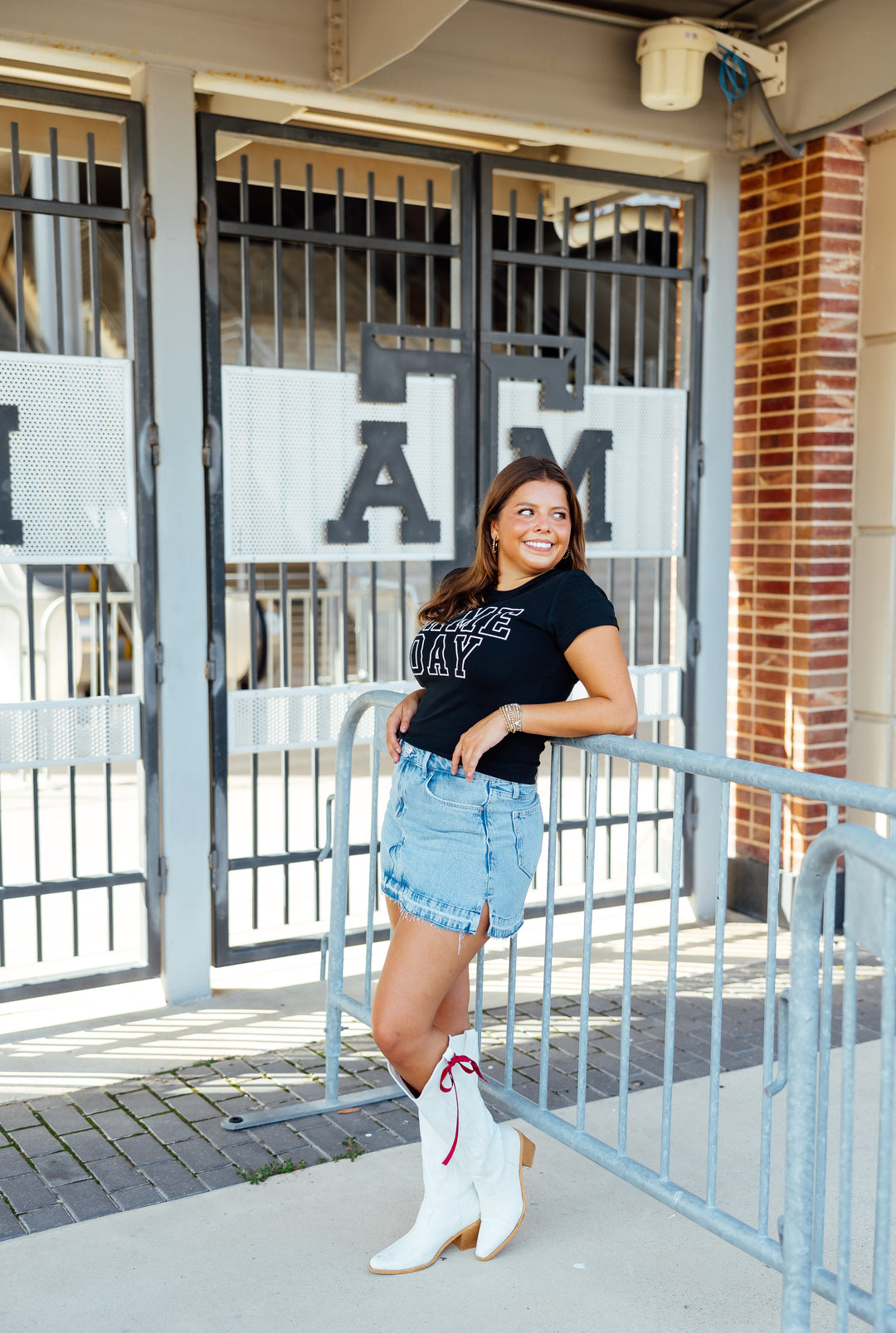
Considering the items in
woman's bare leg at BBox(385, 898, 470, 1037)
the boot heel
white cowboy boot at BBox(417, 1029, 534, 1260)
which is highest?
woman's bare leg at BBox(385, 898, 470, 1037)

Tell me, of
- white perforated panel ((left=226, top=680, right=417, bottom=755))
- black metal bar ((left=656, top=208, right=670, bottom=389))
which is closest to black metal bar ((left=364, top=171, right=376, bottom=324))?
black metal bar ((left=656, top=208, right=670, bottom=389))

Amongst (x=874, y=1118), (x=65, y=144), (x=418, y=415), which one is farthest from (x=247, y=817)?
(x=874, y=1118)

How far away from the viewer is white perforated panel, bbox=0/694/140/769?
420 cm

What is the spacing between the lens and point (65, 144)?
5.27 metres

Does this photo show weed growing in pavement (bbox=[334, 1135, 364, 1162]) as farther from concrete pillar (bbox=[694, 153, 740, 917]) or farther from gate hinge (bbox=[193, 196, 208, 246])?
gate hinge (bbox=[193, 196, 208, 246])

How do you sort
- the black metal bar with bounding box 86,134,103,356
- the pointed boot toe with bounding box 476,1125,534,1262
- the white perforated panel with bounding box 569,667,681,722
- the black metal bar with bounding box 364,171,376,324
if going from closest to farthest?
1. the pointed boot toe with bounding box 476,1125,534,1262
2. the black metal bar with bounding box 86,134,103,356
3. the black metal bar with bounding box 364,171,376,324
4. the white perforated panel with bounding box 569,667,681,722

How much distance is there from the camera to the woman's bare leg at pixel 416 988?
8.64ft

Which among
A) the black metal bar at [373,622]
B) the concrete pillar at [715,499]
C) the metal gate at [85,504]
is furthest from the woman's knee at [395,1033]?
the concrete pillar at [715,499]

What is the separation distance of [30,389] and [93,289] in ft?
1.29

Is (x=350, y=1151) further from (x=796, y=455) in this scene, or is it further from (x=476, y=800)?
(x=796, y=455)

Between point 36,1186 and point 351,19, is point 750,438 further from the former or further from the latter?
point 36,1186

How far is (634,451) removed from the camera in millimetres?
5246

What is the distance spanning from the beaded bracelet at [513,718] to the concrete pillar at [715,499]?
9.77 ft

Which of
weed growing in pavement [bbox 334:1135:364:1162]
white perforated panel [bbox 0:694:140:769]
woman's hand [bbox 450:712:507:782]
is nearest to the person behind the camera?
woman's hand [bbox 450:712:507:782]
